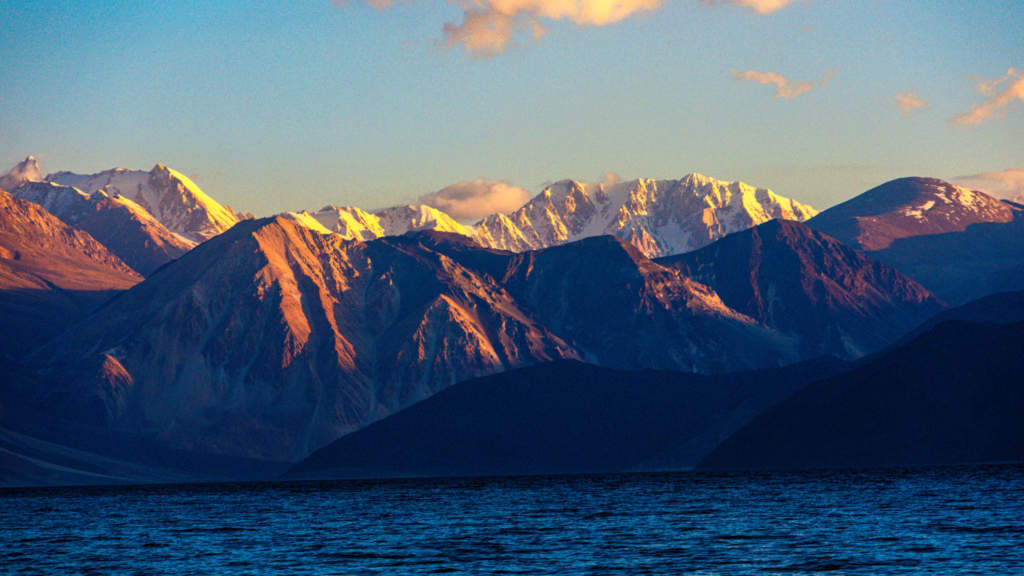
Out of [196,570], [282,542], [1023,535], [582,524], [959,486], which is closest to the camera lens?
[196,570]

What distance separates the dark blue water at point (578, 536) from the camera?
84.7m

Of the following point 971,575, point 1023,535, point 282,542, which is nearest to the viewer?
point 971,575

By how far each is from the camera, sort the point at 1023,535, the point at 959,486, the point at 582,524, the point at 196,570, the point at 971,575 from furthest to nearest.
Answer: the point at 959,486 → the point at 582,524 → the point at 1023,535 → the point at 196,570 → the point at 971,575

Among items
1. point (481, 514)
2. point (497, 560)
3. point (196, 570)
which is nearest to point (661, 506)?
point (481, 514)

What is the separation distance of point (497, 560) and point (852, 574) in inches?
1028

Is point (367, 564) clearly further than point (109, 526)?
No

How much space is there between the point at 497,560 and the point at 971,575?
32.7 meters

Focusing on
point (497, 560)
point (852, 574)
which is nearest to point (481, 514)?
point (497, 560)

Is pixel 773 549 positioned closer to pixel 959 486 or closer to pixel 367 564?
pixel 367 564

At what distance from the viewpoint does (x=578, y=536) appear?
111 m

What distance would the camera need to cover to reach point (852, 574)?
7544cm

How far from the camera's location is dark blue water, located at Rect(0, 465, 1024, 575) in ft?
278

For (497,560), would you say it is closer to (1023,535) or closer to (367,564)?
(367,564)

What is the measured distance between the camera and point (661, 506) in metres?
157
